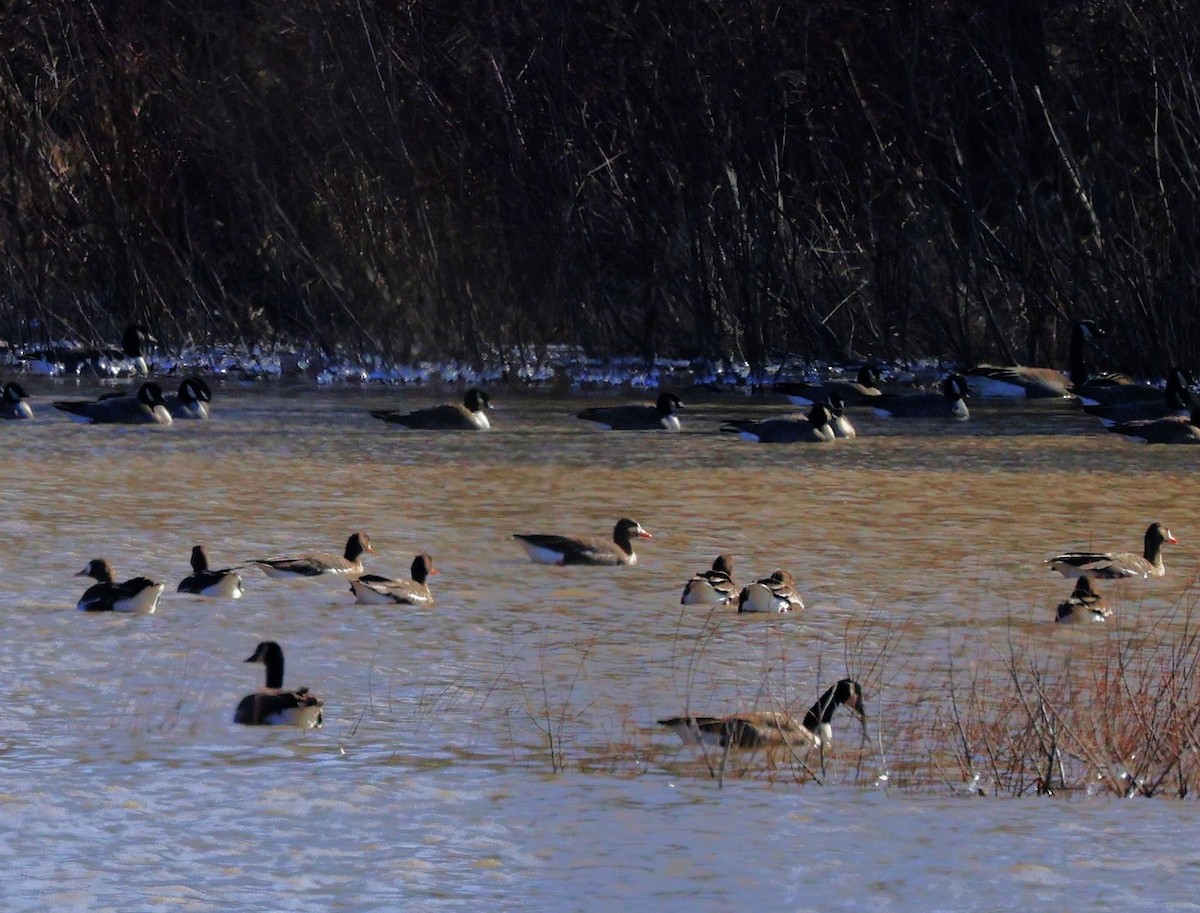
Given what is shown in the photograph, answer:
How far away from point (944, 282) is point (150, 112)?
14.8 metres

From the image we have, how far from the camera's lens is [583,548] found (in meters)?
14.6

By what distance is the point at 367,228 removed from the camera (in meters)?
34.9

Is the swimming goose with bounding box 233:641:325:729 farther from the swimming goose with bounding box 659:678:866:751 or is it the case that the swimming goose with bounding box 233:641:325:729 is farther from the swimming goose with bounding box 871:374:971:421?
the swimming goose with bounding box 871:374:971:421

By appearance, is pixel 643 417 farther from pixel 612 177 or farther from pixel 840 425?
pixel 612 177

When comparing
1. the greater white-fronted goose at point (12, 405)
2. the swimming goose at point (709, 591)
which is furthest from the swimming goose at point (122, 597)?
the greater white-fronted goose at point (12, 405)

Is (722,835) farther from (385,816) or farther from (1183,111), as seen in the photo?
(1183,111)

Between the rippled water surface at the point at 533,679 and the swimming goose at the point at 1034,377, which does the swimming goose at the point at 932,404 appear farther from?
the rippled water surface at the point at 533,679

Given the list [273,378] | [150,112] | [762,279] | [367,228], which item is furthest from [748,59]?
[150,112]

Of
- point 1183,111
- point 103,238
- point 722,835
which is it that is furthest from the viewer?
point 103,238

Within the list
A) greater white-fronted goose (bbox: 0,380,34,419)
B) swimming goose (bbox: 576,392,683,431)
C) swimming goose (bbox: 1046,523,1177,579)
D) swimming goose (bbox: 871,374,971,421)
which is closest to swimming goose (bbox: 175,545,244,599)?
swimming goose (bbox: 1046,523,1177,579)

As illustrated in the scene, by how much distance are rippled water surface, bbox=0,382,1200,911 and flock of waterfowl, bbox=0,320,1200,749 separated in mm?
155

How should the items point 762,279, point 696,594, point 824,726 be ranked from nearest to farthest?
point 824,726
point 696,594
point 762,279

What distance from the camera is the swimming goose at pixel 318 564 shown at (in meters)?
14.1

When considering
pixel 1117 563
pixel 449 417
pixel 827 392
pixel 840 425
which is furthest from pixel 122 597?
pixel 827 392
